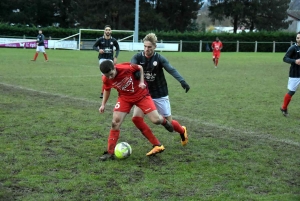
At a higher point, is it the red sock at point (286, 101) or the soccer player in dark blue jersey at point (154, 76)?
the soccer player in dark blue jersey at point (154, 76)

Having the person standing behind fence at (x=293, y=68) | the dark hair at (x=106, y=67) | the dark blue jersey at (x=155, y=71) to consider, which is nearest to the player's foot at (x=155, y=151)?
the dark blue jersey at (x=155, y=71)

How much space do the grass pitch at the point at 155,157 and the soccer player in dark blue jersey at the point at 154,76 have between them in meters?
0.50

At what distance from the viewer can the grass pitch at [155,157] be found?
4816 millimetres

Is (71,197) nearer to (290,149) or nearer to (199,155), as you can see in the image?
(199,155)

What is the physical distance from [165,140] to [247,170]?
1942mm

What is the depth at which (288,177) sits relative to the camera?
538 centimetres

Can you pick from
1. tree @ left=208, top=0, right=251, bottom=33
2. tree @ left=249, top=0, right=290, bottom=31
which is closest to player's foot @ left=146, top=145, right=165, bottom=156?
tree @ left=208, top=0, right=251, bottom=33

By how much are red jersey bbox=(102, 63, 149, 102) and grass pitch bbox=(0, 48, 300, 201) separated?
848 millimetres

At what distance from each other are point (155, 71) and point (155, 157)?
1.24 meters

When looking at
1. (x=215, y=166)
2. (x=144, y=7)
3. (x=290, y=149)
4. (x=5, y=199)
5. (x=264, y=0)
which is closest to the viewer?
(x=5, y=199)

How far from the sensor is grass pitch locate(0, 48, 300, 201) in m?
4.82

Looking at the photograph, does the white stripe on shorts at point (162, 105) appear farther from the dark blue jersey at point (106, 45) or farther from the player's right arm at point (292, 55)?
the dark blue jersey at point (106, 45)

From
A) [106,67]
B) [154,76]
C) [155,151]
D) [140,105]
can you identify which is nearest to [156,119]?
[140,105]

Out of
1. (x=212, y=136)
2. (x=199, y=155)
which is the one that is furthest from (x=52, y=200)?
(x=212, y=136)
